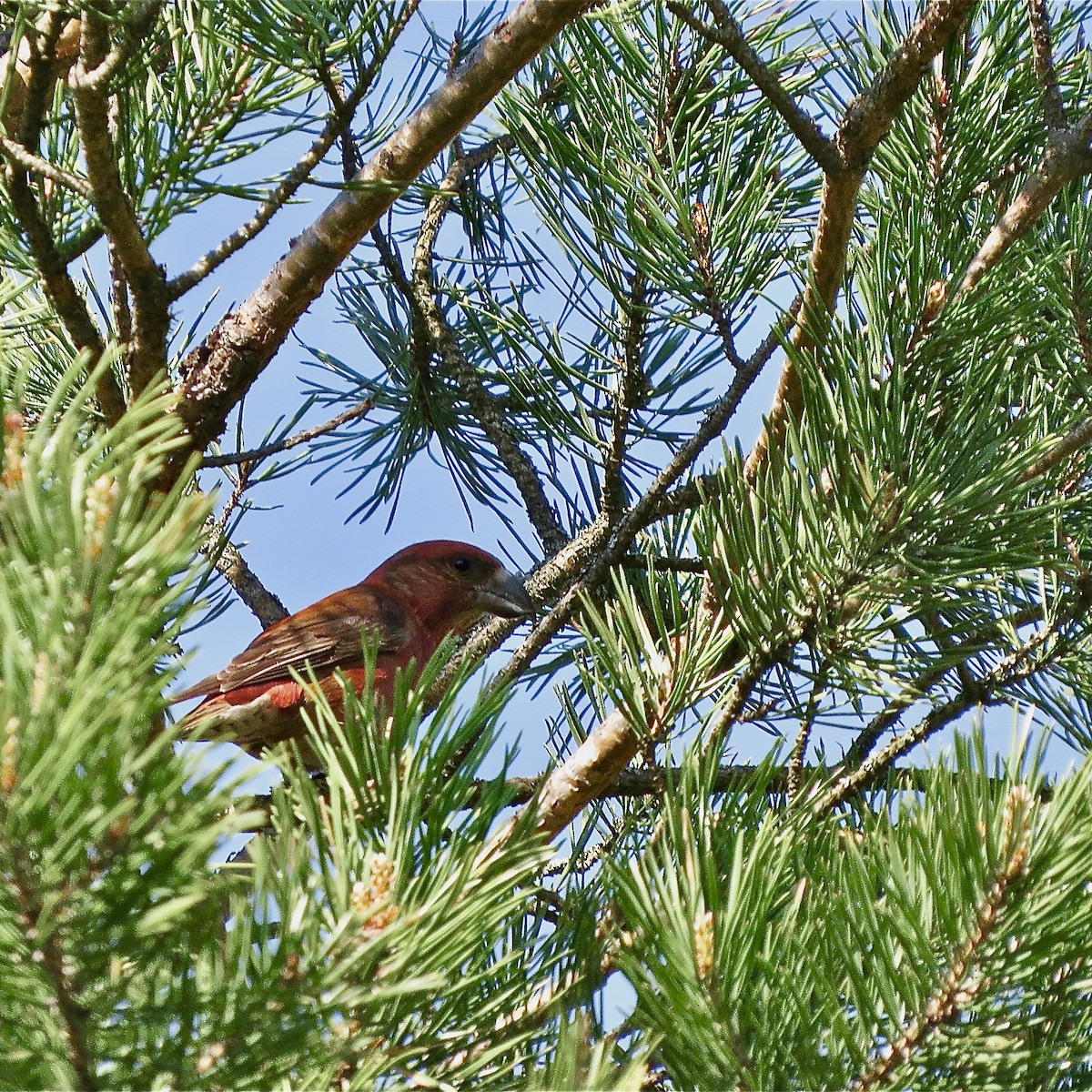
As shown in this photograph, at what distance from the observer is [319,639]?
11.8ft

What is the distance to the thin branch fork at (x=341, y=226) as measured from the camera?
174 cm

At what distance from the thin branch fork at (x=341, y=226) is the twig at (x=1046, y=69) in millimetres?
600

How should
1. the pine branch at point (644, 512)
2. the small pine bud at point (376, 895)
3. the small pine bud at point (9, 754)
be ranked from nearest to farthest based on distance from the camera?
the small pine bud at point (9, 754), the small pine bud at point (376, 895), the pine branch at point (644, 512)

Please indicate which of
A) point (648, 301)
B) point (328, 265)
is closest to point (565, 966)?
point (328, 265)

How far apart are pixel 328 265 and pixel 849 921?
4.03 feet

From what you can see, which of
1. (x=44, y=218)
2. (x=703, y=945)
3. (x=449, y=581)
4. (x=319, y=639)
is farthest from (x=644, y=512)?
(x=449, y=581)

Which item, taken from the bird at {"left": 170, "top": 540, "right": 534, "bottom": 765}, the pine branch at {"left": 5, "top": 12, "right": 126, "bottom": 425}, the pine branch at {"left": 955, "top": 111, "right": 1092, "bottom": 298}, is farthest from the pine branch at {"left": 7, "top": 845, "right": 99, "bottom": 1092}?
the bird at {"left": 170, "top": 540, "right": 534, "bottom": 765}

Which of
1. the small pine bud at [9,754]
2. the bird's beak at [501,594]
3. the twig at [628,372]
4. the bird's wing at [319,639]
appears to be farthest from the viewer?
the bird's wing at [319,639]

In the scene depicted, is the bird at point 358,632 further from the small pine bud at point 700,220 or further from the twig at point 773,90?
the twig at point 773,90

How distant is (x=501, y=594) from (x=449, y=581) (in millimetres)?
404

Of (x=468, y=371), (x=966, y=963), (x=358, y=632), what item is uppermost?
(x=468, y=371)

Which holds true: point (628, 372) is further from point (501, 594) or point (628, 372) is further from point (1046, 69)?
point (501, 594)

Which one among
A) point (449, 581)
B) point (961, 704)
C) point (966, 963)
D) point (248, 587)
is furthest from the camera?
point (449, 581)

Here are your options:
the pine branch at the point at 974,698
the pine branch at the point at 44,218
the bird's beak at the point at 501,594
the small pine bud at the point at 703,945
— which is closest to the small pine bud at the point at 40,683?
the small pine bud at the point at 703,945
